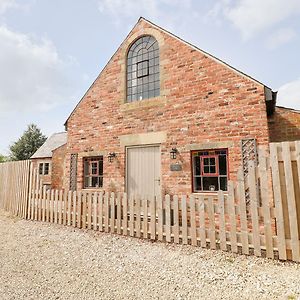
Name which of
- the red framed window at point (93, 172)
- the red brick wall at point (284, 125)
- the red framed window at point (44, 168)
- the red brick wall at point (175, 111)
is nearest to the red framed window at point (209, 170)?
the red brick wall at point (175, 111)

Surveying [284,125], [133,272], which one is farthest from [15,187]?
[284,125]

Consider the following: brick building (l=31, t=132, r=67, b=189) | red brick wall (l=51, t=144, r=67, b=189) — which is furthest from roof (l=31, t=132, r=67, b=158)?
red brick wall (l=51, t=144, r=67, b=189)

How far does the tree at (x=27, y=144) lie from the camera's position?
41844 millimetres

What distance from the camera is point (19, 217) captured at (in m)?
9.10

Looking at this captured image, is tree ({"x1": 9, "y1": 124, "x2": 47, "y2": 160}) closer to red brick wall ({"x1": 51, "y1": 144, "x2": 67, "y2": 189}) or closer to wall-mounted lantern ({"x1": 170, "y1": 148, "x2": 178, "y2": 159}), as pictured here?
red brick wall ({"x1": 51, "y1": 144, "x2": 67, "y2": 189})

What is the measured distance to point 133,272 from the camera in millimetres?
4285

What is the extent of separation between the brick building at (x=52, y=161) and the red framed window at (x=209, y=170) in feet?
57.7

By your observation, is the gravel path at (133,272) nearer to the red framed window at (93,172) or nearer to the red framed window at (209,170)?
the red framed window at (209,170)

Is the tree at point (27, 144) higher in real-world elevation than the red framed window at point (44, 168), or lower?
higher

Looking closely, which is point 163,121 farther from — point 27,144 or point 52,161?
point 27,144

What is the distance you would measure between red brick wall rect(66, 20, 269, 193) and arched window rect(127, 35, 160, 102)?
292 millimetres

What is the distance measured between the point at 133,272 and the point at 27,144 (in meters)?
44.5

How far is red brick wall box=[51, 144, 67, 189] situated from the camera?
24.6m

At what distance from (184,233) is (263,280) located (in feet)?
6.59
